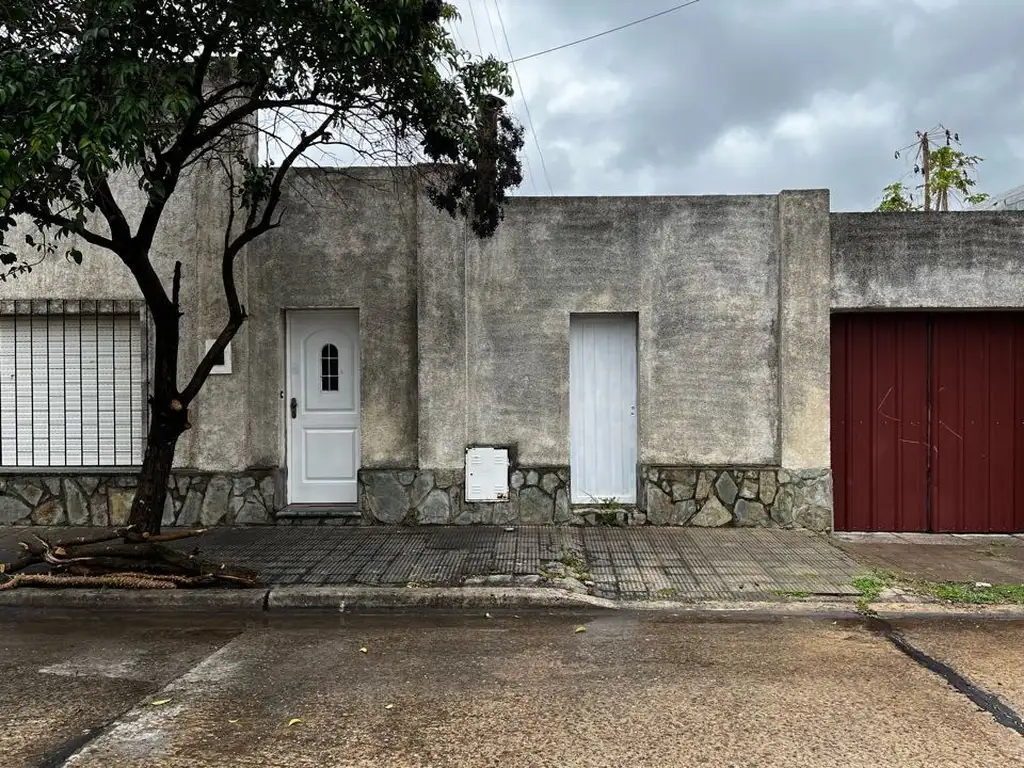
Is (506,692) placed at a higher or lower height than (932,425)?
lower

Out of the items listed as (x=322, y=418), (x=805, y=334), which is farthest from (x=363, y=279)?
(x=805, y=334)

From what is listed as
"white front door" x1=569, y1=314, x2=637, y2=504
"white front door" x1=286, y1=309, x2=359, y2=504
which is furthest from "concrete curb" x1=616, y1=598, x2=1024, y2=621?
"white front door" x1=286, y1=309, x2=359, y2=504

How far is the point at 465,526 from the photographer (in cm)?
862

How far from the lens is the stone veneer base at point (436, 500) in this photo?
8547 millimetres

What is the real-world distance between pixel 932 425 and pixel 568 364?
3.95 m

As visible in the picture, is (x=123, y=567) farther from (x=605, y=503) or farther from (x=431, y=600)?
(x=605, y=503)

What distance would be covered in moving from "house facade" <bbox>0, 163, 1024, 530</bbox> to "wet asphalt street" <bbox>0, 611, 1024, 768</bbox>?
2726 millimetres

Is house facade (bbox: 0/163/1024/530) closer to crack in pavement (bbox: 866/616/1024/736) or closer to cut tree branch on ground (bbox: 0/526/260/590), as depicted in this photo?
cut tree branch on ground (bbox: 0/526/260/590)

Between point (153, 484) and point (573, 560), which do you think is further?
point (573, 560)

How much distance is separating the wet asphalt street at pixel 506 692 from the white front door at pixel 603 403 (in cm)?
292

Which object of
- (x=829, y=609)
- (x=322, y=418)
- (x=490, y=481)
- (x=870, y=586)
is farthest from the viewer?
(x=322, y=418)

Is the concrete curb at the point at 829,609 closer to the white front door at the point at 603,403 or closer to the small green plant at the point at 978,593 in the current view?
the small green plant at the point at 978,593

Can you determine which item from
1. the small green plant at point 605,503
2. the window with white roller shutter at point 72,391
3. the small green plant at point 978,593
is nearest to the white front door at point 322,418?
the window with white roller shutter at point 72,391

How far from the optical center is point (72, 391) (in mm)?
8922
